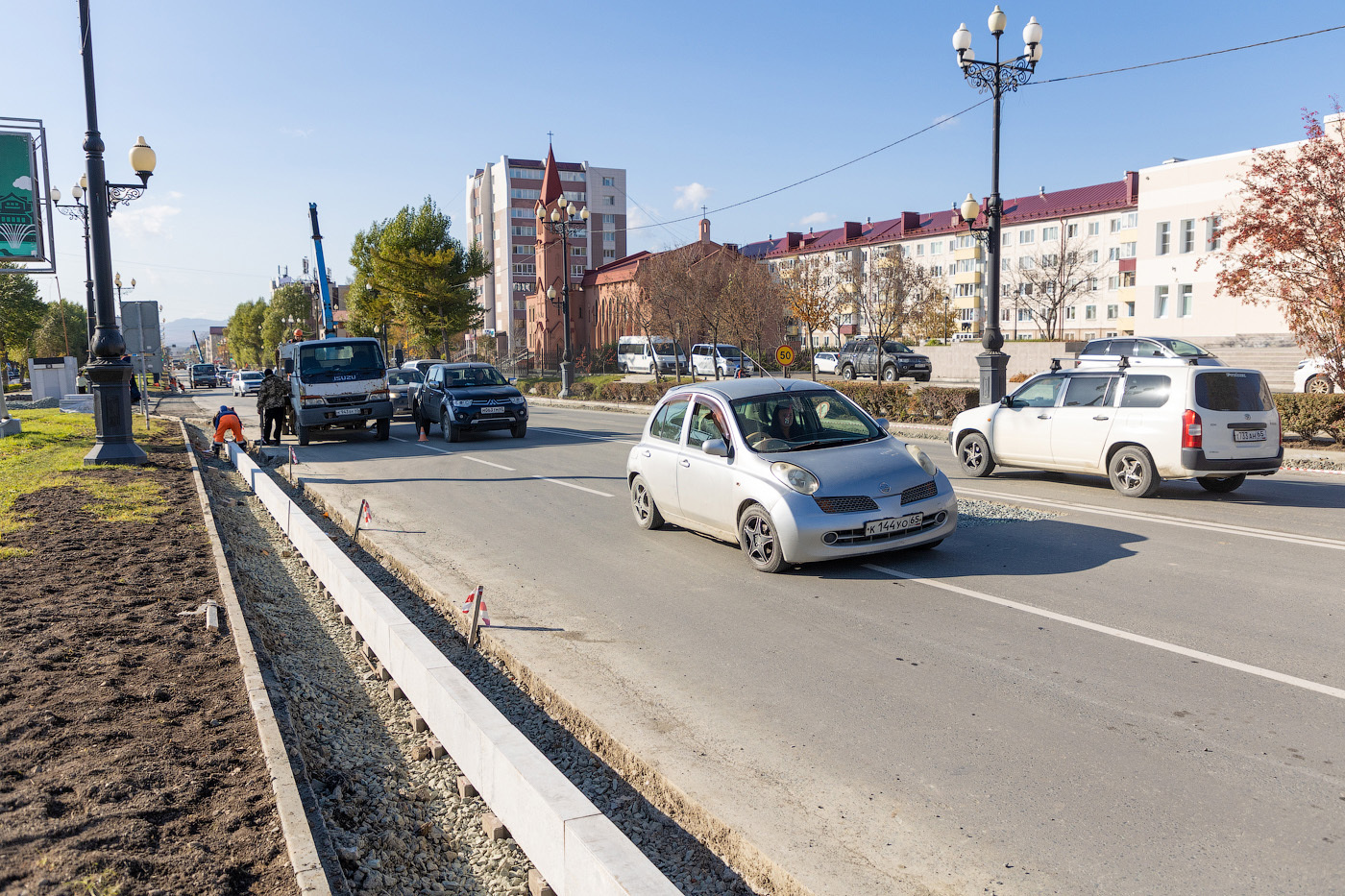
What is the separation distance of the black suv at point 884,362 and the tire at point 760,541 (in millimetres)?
31313

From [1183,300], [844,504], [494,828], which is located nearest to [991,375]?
[844,504]

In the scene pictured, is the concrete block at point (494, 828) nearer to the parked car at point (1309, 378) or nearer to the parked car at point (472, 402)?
the parked car at point (472, 402)

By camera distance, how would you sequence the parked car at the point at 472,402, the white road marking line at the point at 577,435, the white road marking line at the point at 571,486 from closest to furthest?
1. the white road marking line at the point at 571,486
2. the white road marking line at the point at 577,435
3. the parked car at the point at 472,402

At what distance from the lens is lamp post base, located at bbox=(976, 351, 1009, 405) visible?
62.7 feet

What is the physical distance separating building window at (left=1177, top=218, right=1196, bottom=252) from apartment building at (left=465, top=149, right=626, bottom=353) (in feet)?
251

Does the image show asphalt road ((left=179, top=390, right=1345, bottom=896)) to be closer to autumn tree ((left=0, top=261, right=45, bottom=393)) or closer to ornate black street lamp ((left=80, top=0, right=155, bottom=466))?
ornate black street lamp ((left=80, top=0, right=155, bottom=466))

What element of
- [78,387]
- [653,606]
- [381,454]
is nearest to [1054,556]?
[653,606]

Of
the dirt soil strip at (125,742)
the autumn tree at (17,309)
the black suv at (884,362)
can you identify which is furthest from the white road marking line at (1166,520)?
the autumn tree at (17,309)

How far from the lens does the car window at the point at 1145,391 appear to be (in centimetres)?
1094

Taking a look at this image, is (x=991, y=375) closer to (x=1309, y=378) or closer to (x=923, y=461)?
(x=1309, y=378)

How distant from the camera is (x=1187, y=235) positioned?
39.9 metres

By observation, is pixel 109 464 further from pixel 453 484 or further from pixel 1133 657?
pixel 1133 657

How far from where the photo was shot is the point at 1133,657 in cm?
541

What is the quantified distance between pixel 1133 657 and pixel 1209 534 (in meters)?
4.15
